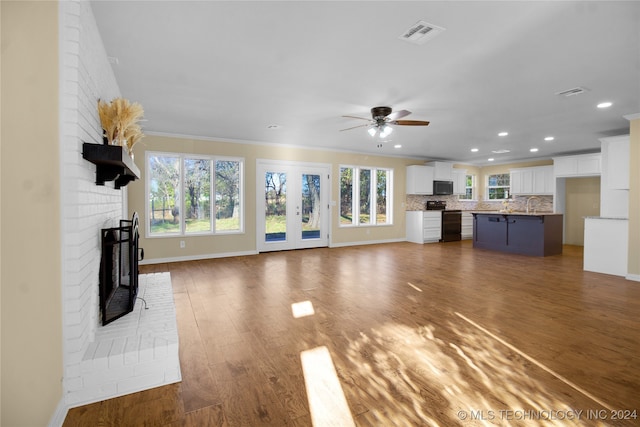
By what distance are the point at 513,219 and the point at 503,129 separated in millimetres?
2479

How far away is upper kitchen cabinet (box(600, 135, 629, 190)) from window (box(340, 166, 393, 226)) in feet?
15.1

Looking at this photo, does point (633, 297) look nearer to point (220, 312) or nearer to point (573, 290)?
point (573, 290)

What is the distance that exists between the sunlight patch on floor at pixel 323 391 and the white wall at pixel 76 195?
4.47 feet

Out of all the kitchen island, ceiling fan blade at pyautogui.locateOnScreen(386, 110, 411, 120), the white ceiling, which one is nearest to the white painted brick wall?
the white ceiling

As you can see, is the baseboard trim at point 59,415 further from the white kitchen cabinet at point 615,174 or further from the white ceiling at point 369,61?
the white kitchen cabinet at point 615,174

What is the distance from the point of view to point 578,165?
25.0 ft

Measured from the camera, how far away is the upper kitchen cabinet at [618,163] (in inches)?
203

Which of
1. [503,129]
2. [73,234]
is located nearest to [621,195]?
[503,129]

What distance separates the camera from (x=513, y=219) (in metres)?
7.06

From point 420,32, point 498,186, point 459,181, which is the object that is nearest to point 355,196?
point 459,181

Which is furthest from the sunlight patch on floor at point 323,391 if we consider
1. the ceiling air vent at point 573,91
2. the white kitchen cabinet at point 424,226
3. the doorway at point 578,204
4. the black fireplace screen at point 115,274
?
the doorway at point 578,204

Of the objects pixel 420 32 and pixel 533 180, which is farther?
pixel 533 180

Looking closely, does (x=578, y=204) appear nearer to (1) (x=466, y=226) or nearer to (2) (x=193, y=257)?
(1) (x=466, y=226)

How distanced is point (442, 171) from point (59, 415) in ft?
31.6
